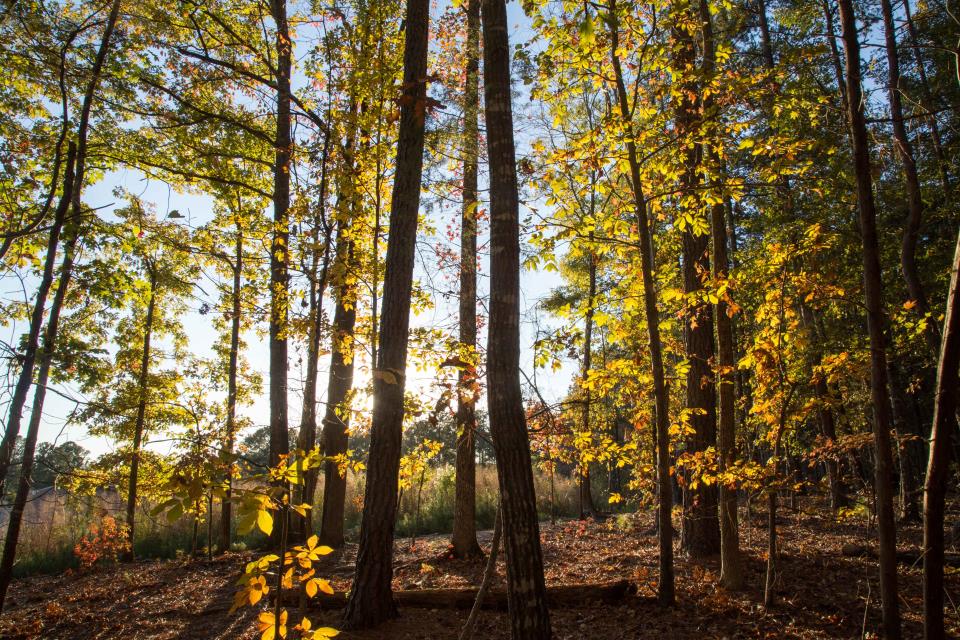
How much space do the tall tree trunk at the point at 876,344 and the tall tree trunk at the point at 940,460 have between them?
32cm

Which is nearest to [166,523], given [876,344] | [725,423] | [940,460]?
[725,423]

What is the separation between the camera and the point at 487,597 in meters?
5.28

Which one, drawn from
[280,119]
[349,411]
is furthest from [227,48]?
[349,411]

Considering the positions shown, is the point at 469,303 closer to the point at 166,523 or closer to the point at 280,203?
the point at 280,203

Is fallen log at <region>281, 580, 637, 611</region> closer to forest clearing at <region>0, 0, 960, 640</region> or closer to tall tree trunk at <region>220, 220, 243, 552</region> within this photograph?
forest clearing at <region>0, 0, 960, 640</region>

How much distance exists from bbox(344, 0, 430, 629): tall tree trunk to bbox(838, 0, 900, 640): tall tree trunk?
3.02 m

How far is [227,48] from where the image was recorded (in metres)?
9.10

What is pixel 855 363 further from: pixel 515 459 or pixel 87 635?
pixel 87 635

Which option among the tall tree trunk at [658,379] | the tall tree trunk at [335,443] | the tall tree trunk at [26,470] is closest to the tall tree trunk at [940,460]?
the tall tree trunk at [658,379]

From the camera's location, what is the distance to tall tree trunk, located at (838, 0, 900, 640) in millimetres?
3316

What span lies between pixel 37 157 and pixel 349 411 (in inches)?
244

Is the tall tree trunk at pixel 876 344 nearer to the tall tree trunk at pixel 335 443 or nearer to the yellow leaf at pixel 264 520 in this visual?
the yellow leaf at pixel 264 520

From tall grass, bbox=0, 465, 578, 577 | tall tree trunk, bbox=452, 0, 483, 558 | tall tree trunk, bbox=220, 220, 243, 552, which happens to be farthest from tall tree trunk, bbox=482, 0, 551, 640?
tall tree trunk, bbox=220, 220, 243, 552

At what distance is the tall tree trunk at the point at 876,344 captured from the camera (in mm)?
3316
